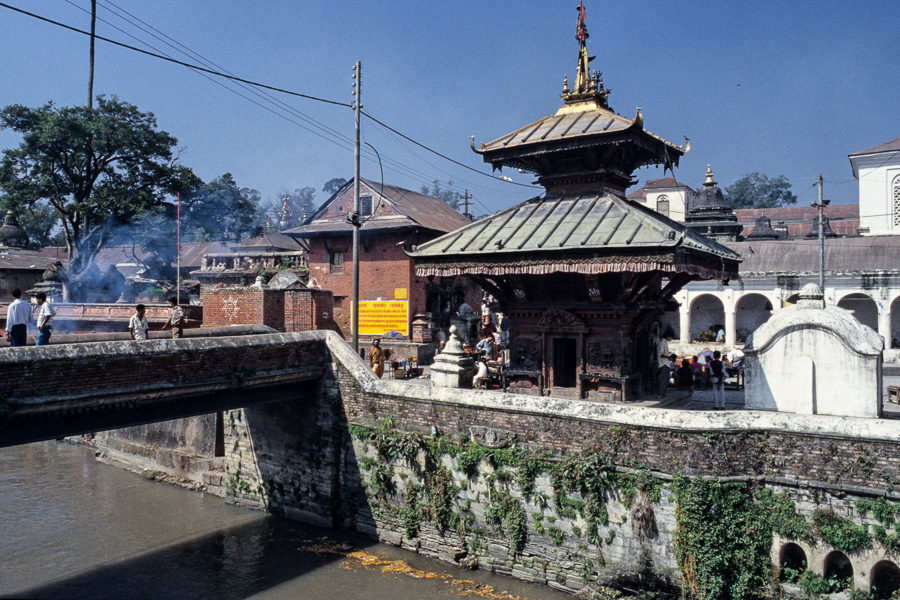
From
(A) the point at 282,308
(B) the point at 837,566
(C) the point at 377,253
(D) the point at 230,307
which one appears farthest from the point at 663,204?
(B) the point at 837,566

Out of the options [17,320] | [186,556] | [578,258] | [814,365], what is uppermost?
[578,258]

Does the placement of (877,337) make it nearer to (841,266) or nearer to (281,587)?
(281,587)

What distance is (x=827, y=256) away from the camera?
32.3 meters

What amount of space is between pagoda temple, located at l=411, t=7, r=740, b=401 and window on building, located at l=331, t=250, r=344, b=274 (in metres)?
14.9

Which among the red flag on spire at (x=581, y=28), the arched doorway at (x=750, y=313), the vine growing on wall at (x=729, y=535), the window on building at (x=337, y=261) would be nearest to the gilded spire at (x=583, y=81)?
the red flag on spire at (x=581, y=28)

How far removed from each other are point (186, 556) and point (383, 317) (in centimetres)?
1565

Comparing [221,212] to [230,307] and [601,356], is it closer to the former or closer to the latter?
[230,307]

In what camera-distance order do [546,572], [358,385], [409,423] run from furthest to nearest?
[358,385], [409,423], [546,572]

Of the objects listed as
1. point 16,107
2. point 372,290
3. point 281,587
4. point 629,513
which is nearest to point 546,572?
point 629,513

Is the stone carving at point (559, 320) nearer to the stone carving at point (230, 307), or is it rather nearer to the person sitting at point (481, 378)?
the person sitting at point (481, 378)

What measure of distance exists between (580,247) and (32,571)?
1275 cm

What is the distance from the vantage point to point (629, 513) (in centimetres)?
1077

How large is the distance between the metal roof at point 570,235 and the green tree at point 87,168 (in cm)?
2209

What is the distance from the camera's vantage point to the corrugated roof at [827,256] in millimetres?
30648
